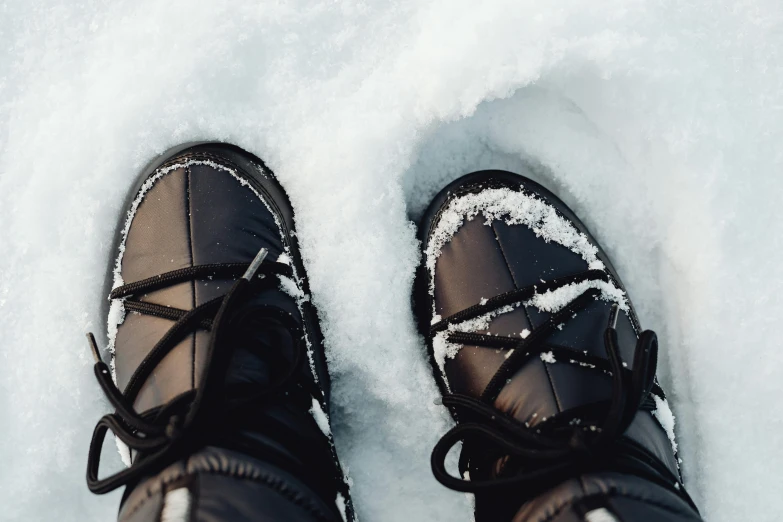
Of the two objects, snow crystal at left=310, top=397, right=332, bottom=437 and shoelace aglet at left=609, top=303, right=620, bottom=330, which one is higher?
shoelace aglet at left=609, top=303, right=620, bottom=330

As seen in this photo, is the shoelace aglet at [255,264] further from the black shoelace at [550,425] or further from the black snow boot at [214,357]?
the black shoelace at [550,425]

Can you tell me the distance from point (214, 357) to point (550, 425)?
0.43 metres

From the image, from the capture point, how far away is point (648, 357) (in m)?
0.77

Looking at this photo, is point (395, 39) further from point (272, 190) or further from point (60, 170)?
point (60, 170)

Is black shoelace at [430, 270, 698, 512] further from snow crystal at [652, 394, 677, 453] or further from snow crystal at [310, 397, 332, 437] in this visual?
snow crystal at [310, 397, 332, 437]

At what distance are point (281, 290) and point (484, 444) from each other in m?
0.36

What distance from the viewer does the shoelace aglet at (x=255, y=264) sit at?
32.4 inches

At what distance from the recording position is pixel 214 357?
715 millimetres

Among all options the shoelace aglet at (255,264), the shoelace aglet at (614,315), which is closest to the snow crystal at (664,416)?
the shoelace aglet at (614,315)

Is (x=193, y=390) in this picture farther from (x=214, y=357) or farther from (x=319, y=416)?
(x=319, y=416)

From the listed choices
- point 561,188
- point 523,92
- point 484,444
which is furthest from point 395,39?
point 484,444

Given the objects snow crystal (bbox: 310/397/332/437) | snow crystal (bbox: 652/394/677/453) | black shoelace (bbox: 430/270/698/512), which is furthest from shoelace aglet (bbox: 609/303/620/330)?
snow crystal (bbox: 310/397/332/437)

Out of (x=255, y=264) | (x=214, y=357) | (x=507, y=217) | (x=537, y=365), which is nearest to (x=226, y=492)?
(x=214, y=357)

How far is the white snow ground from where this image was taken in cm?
90
